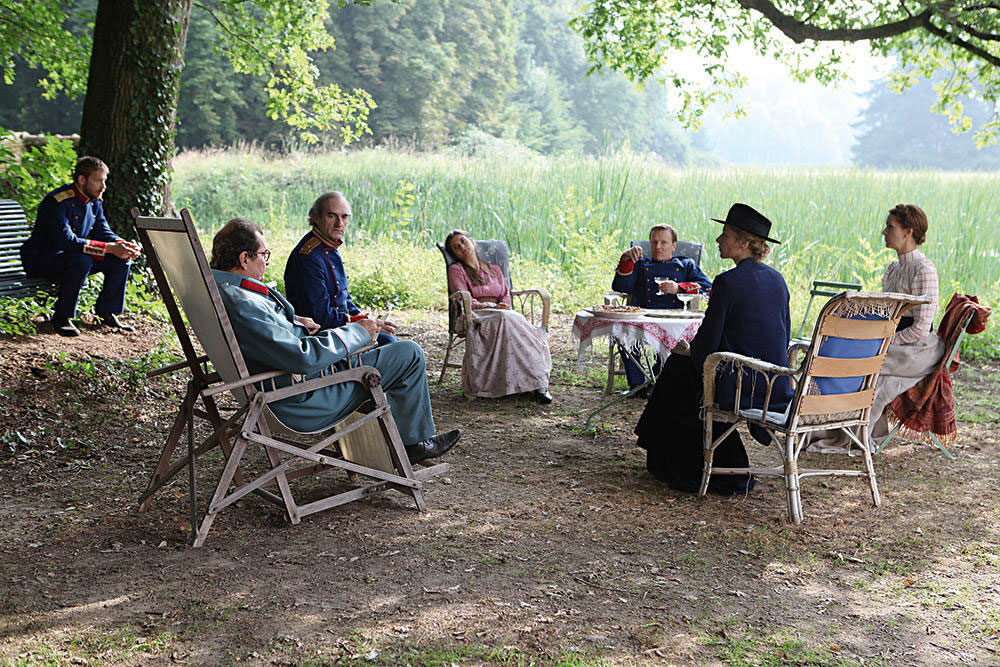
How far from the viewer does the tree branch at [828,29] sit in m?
6.66

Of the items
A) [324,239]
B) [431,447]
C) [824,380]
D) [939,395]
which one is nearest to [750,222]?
[824,380]

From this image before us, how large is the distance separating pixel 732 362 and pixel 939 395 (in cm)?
149

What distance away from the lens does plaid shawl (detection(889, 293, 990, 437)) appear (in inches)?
165

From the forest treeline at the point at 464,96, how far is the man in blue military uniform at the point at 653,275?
41.1 feet

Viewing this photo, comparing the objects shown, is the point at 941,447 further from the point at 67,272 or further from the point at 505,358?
the point at 67,272

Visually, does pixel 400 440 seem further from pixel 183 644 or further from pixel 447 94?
pixel 447 94

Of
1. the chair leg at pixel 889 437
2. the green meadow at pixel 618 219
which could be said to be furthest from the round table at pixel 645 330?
the green meadow at pixel 618 219

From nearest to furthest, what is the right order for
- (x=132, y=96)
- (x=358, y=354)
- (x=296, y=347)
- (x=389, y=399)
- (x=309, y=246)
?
(x=296, y=347), (x=358, y=354), (x=389, y=399), (x=309, y=246), (x=132, y=96)

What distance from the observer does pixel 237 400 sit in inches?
127

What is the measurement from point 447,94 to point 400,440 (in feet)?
106

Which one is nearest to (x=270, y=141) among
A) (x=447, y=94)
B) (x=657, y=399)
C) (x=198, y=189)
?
(x=447, y=94)

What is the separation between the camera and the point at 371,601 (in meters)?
2.64

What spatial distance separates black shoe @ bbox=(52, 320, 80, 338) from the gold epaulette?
2.66m

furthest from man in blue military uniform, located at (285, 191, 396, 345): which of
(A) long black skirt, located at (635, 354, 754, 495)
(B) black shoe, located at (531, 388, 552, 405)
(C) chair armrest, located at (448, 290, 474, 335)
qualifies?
(B) black shoe, located at (531, 388, 552, 405)
